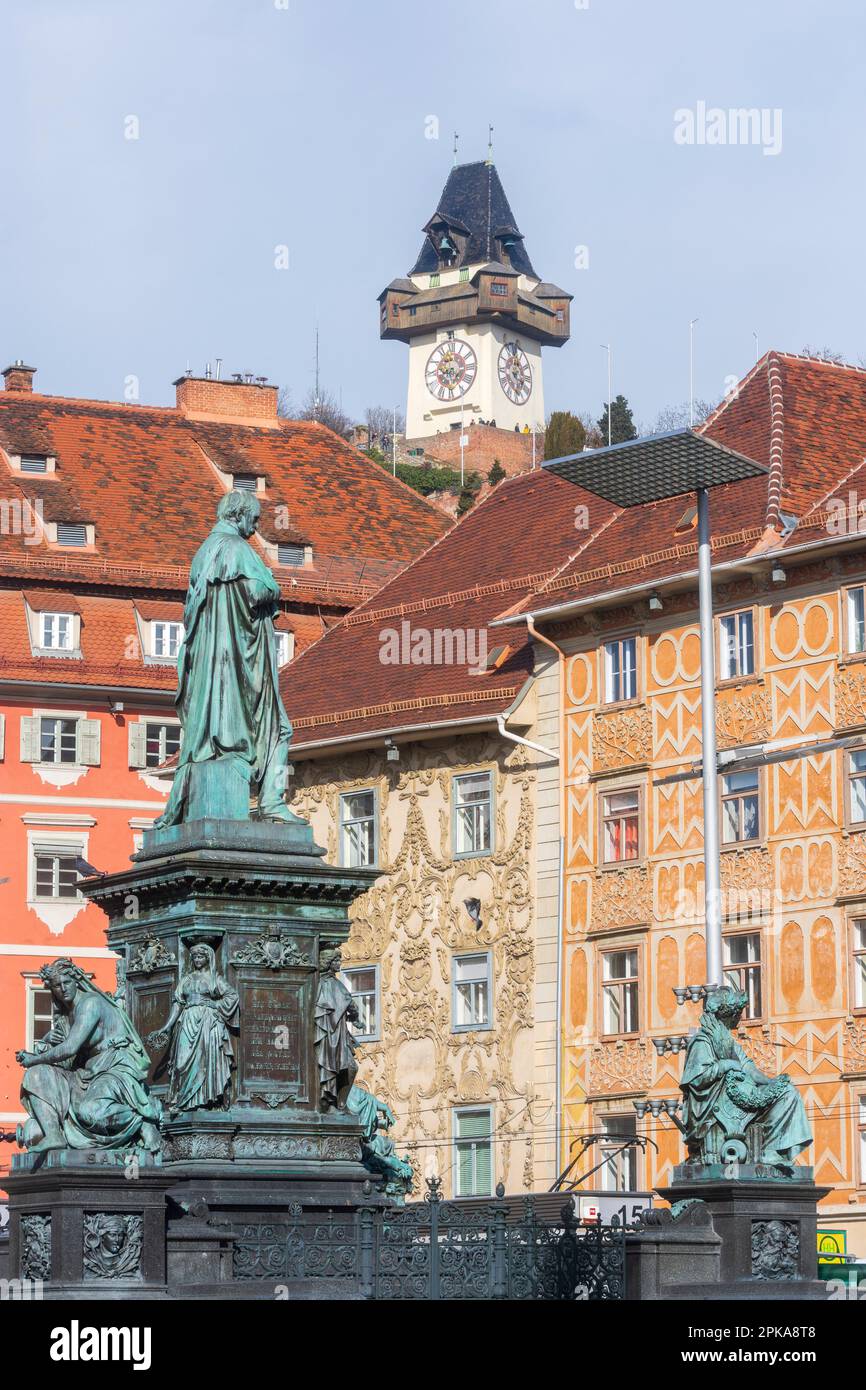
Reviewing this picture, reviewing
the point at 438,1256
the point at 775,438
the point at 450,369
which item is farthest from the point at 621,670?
the point at 450,369

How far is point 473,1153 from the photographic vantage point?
4962cm

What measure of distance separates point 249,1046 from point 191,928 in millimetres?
912

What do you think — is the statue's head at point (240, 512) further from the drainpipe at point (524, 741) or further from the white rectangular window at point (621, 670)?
the drainpipe at point (524, 741)

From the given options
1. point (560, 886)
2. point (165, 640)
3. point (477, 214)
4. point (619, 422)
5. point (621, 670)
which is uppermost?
point (477, 214)

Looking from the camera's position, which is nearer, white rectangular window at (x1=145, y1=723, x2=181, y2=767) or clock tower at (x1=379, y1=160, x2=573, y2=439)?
white rectangular window at (x1=145, y1=723, x2=181, y2=767)

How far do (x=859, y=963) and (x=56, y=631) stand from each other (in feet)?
73.8

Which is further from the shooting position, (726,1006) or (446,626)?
(446,626)

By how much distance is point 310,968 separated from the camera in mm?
22031

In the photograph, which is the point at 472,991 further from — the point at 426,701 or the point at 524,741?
the point at 426,701

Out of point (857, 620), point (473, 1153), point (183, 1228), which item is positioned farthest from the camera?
point (473, 1153)

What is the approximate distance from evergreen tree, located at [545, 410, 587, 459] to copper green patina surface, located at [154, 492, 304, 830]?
9957cm

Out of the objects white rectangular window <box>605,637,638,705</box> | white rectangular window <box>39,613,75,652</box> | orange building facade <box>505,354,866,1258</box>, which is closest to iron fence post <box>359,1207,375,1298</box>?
orange building facade <box>505,354,866,1258</box>

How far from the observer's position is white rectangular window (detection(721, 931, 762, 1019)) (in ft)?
150

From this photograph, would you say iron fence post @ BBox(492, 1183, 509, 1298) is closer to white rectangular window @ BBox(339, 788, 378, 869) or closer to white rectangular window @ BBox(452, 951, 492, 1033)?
white rectangular window @ BBox(452, 951, 492, 1033)
